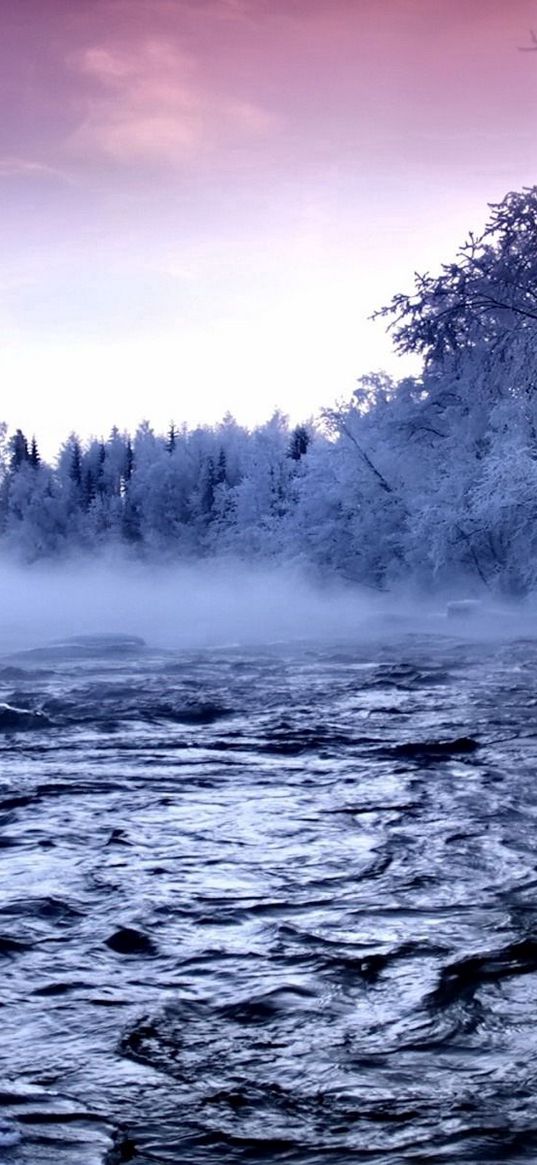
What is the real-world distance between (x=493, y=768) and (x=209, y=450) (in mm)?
101067

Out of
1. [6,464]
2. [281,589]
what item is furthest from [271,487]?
[6,464]

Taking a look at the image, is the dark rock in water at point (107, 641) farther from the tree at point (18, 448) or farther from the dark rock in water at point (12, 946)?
the tree at point (18, 448)

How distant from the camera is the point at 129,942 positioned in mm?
4188

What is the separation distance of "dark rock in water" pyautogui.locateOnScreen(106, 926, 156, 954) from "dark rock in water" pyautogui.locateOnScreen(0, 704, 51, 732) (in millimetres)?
5331

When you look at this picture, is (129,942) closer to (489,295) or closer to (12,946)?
(12,946)

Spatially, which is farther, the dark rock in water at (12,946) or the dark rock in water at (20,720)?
the dark rock in water at (20,720)

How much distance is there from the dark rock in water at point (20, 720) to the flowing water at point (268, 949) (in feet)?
1.64

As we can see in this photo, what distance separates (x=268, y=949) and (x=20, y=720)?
5.93 metres

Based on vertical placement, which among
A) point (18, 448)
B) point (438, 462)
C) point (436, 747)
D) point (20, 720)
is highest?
point (18, 448)

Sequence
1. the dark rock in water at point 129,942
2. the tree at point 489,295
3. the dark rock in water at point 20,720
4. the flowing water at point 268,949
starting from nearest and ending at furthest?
the flowing water at point 268,949 < the dark rock in water at point 129,942 < the dark rock in water at point 20,720 < the tree at point 489,295

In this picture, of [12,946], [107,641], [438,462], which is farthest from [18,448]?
[12,946]

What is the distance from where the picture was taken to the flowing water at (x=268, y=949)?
2895mm

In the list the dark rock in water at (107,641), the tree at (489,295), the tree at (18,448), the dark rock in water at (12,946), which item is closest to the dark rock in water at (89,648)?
the dark rock in water at (107,641)

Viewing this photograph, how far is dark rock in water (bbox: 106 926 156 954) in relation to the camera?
4113 mm
